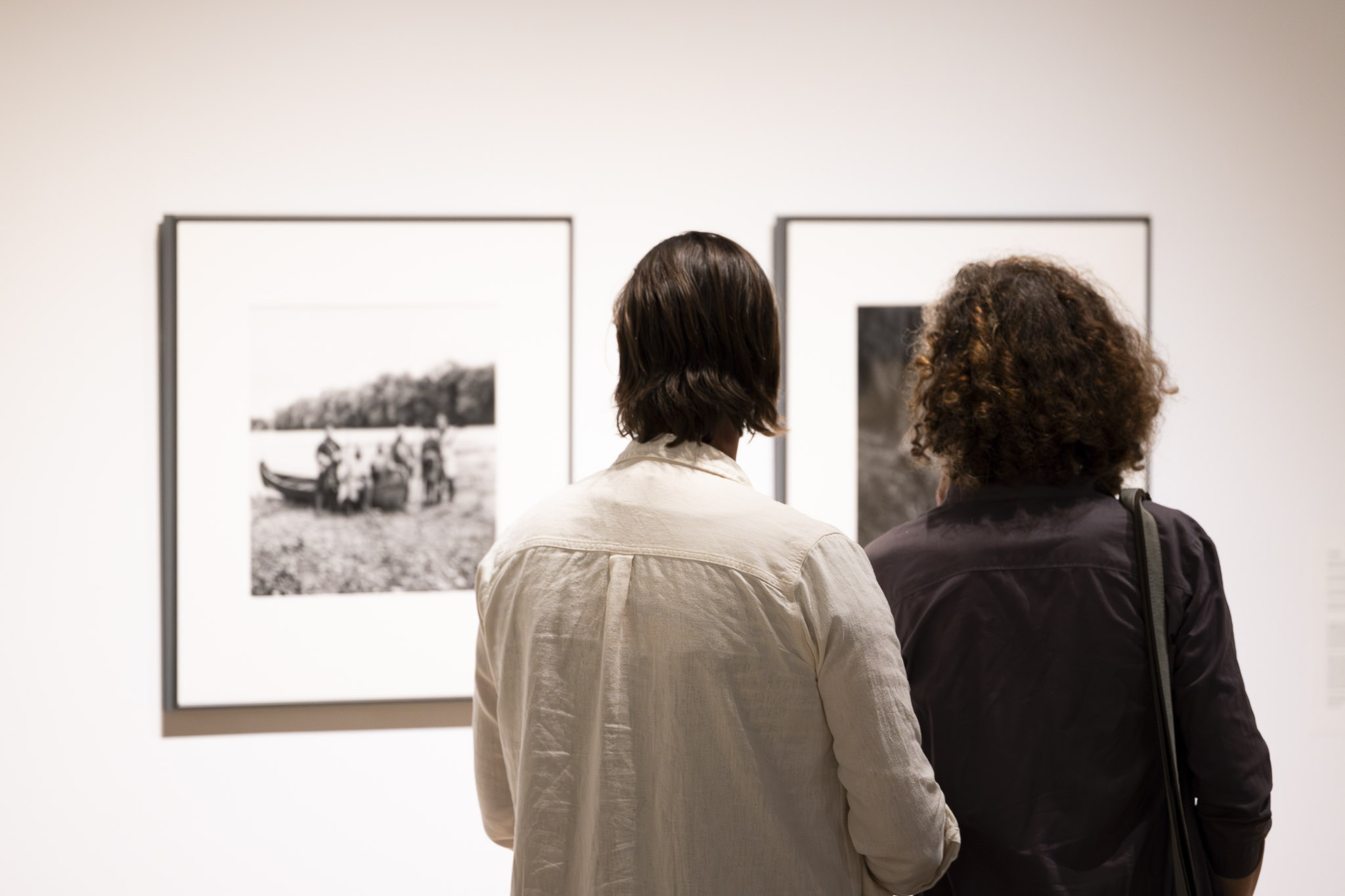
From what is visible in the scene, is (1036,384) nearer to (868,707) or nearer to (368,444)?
(868,707)

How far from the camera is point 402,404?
1.62 m

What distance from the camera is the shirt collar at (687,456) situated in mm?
882

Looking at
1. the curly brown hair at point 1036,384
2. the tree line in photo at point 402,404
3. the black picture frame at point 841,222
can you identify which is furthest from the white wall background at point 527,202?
→ the curly brown hair at point 1036,384

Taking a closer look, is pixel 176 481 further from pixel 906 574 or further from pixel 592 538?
pixel 906 574

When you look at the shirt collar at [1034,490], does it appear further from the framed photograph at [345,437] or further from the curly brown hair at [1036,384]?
the framed photograph at [345,437]

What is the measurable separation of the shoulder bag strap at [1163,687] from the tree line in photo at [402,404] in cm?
107

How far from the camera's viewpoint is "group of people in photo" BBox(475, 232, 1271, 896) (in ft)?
2.78

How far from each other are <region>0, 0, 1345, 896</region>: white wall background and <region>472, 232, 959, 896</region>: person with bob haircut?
80cm

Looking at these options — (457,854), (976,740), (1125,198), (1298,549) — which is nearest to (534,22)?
(1125,198)

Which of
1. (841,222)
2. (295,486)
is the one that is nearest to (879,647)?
(841,222)

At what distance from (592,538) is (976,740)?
1.55ft

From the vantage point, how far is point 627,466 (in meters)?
0.90

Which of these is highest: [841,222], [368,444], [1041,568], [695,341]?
[841,222]

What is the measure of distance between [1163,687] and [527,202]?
1.25 metres
